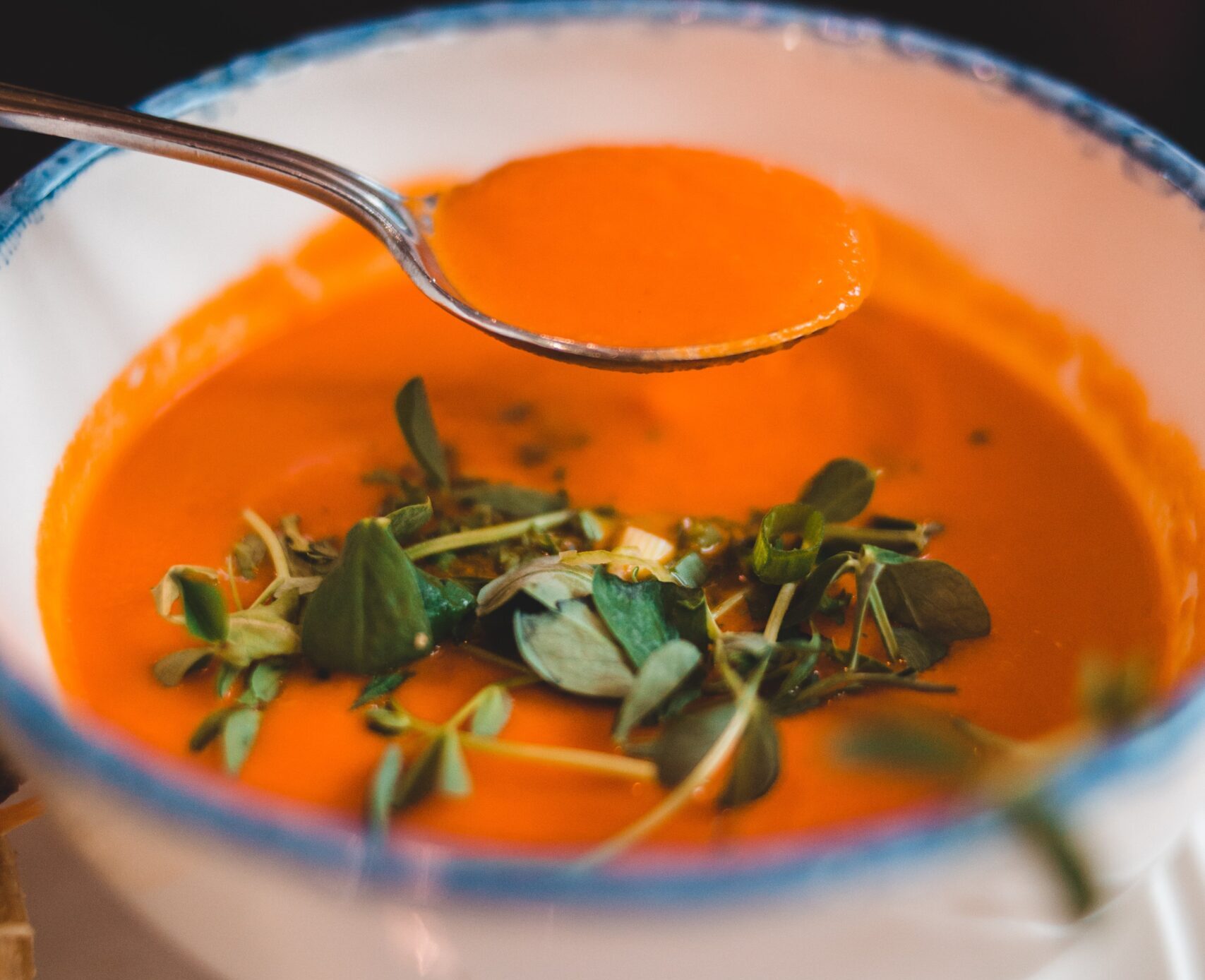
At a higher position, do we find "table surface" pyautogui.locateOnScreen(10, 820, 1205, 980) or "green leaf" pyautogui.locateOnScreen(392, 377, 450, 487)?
"green leaf" pyautogui.locateOnScreen(392, 377, 450, 487)

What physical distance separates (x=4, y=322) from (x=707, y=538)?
1.97 feet

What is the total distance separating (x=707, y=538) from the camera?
0.96m

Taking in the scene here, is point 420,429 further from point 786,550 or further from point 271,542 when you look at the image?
point 786,550

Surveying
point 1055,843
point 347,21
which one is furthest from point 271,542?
point 347,21

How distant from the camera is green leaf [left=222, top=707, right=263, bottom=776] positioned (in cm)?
74

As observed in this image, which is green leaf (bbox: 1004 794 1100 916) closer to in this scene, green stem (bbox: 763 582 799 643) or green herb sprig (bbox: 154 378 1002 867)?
green herb sprig (bbox: 154 378 1002 867)

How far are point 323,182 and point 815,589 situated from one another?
57 cm

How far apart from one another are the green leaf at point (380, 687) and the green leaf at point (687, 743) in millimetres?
218

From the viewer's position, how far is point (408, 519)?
34.8 inches

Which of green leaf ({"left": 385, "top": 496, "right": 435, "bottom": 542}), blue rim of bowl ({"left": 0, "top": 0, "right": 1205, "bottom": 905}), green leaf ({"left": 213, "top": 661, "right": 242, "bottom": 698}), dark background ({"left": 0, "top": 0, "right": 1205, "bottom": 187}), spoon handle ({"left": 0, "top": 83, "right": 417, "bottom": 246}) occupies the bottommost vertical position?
blue rim of bowl ({"left": 0, "top": 0, "right": 1205, "bottom": 905})

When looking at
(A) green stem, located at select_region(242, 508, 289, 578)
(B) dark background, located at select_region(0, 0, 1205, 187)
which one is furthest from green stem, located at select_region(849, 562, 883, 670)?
(B) dark background, located at select_region(0, 0, 1205, 187)

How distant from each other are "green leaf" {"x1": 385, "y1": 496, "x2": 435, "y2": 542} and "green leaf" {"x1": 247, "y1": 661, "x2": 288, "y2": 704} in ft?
0.42

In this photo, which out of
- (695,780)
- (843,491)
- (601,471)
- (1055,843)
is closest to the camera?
(1055,843)

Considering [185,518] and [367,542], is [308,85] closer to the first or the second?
[185,518]
